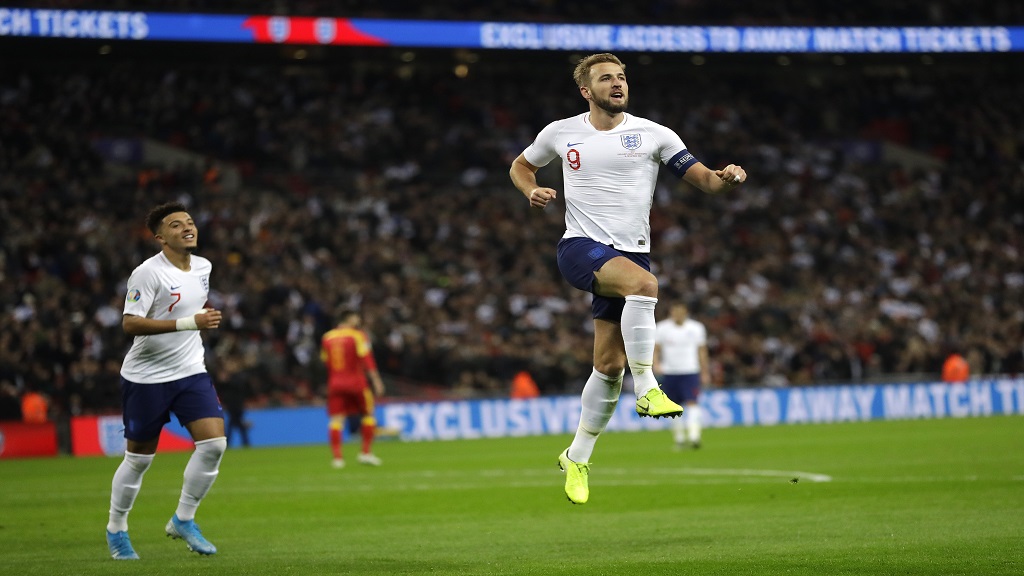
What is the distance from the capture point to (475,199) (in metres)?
34.8

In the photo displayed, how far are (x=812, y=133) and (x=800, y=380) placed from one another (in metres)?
11.6

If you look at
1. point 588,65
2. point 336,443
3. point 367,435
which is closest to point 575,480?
point 588,65

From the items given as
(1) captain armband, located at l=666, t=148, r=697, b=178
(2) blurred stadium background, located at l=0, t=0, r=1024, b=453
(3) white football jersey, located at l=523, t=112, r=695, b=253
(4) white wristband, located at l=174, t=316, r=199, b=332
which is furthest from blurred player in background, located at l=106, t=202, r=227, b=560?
(2) blurred stadium background, located at l=0, t=0, r=1024, b=453

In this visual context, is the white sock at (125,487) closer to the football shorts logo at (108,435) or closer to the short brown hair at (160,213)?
the short brown hair at (160,213)

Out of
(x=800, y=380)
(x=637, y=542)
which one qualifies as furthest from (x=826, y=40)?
(x=637, y=542)

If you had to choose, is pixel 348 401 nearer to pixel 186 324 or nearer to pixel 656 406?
pixel 186 324

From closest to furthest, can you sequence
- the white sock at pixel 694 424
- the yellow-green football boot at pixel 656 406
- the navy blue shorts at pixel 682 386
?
the yellow-green football boot at pixel 656 406 → the white sock at pixel 694 424 → the navy blue shorts at pixel 682 386

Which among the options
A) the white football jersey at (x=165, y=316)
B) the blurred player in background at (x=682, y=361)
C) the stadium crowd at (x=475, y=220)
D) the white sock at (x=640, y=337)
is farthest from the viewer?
the stadium crowd at (x=475, y=220)

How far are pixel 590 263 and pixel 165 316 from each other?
3.26m

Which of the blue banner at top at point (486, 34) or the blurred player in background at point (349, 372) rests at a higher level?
the blue banner at top at point (486, 34)

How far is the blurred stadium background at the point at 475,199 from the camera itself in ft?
91.6

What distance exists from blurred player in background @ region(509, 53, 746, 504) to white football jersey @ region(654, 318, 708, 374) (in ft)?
41.1

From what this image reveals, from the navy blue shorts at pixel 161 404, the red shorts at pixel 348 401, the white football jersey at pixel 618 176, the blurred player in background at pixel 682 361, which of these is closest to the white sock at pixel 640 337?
the white football jersey at pixel 618 176

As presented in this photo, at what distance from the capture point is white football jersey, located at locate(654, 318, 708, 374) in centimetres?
2120
